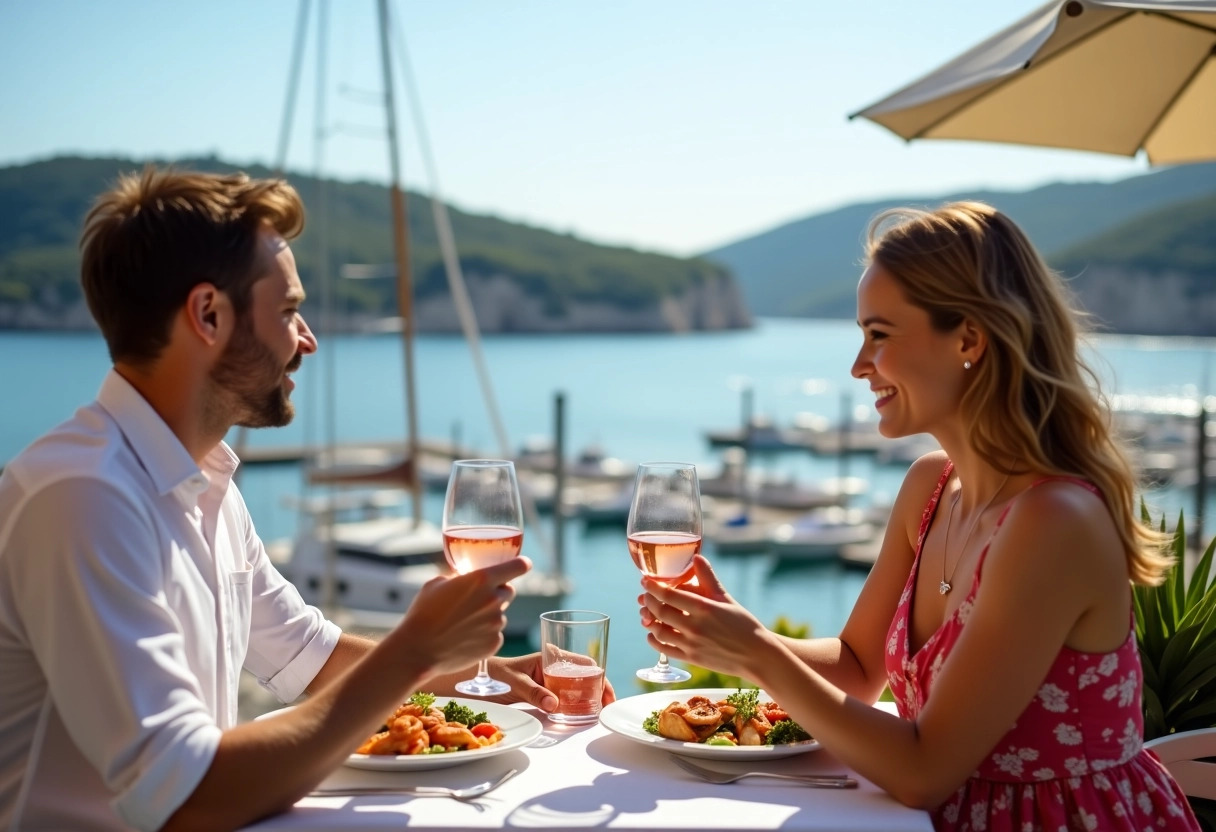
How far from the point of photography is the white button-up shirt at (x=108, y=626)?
1.55 meters

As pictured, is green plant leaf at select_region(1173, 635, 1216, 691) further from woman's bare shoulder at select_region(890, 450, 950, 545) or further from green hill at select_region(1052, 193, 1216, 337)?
green hill at select_region(1052, 193, 1216, 337)

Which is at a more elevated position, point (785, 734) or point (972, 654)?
point (972, 654)

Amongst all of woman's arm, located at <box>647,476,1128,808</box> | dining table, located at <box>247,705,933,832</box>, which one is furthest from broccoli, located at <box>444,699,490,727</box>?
woman's arm, located at <box>647,476,1128,808</box>

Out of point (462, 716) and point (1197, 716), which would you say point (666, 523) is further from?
point (1197, 716)

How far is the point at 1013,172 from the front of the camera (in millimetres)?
110500

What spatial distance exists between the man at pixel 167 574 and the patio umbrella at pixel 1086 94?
7.56 ft

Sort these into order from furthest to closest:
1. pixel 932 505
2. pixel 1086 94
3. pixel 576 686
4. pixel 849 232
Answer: pixel 849 232
pixel 1086 94
pixel 932 505
pixel 576 686

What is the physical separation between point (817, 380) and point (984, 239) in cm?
10332

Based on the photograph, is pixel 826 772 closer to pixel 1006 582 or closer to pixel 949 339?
pixel 1006 582

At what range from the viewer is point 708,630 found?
184 cm

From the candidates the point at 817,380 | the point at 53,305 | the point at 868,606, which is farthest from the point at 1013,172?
the point at 868,606

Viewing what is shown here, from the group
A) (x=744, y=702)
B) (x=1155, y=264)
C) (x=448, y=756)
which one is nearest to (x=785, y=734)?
(x=744, y=702)

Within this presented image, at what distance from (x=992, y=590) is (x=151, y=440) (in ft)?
4.43

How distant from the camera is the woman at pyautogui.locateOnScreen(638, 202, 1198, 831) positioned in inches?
70.7
